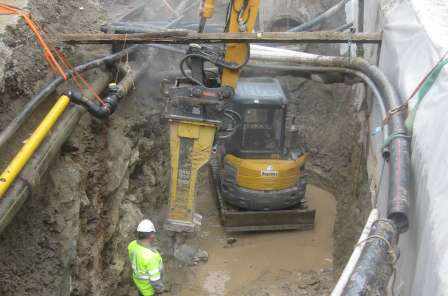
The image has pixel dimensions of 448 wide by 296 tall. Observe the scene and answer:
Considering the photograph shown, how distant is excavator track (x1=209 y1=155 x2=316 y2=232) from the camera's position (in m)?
11.0

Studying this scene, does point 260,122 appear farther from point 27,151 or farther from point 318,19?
point 27,151

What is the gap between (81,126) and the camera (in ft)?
23.4

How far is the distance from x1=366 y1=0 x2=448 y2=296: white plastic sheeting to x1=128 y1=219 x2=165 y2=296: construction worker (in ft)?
9.24

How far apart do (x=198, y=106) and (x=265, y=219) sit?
3.39m

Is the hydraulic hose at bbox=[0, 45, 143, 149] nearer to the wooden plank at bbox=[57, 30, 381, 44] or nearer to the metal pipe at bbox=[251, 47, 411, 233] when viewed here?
the wooden plank at bbox=[57, 30, 381, 44]

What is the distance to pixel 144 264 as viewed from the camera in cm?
672

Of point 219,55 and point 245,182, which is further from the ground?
point 219,55

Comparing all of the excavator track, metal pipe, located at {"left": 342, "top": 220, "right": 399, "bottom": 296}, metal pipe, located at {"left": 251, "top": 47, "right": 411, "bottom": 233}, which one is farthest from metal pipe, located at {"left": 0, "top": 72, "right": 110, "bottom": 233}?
the excavator track

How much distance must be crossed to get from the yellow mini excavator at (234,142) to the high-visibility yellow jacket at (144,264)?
7.95 ft

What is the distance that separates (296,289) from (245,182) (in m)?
2.29

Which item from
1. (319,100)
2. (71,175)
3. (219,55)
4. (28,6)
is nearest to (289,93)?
(319,100)

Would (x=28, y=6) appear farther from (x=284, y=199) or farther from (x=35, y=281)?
(x=284, y=199)

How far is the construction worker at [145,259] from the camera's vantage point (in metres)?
6.70

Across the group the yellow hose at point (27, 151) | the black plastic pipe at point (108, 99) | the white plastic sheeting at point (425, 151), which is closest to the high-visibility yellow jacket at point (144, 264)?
the black plastic pipe at point (108, 99)
